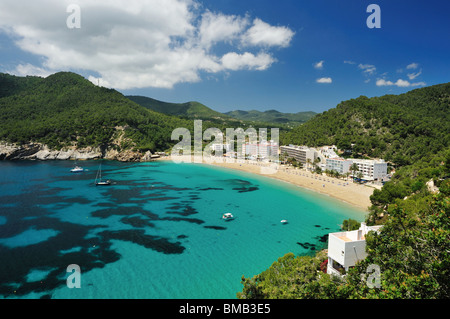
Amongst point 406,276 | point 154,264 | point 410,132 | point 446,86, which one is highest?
point 446,86

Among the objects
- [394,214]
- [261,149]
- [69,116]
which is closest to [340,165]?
[261,149]

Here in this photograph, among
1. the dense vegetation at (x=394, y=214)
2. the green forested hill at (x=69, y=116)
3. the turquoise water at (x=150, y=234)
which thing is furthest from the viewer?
the green forested hill at (x=69, y=116)

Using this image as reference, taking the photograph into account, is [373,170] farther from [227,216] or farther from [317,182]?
[227,216]

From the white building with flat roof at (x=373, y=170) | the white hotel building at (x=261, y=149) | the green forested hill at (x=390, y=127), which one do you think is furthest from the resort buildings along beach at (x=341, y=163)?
the white hotel building at (x=261, y=149)

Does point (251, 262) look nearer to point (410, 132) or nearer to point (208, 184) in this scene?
point (208, 184)

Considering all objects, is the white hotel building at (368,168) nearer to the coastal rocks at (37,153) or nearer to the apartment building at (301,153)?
the apartment building at (301,153)
